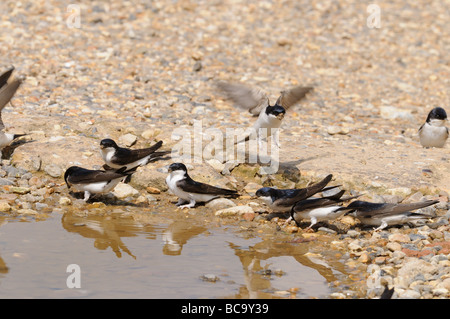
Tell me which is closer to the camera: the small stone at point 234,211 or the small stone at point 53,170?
the small stone at point 234,211

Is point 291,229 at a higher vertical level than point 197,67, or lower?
lower

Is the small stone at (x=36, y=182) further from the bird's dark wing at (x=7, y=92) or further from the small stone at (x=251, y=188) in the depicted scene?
the small stone at (x=251, y=188)

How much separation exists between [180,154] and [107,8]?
6517mm

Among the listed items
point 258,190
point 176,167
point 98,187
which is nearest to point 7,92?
point 98,187

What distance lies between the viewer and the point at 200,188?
7.63 m

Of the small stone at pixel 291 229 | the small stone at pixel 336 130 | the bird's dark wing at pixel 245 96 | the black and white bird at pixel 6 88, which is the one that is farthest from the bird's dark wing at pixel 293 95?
the black and white bird at pixel 6 88

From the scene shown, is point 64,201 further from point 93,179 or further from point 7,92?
point 7,92

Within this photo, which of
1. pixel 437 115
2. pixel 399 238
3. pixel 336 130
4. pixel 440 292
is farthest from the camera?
pixel 336 130

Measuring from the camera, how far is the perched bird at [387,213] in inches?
276

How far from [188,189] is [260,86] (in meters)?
4.83

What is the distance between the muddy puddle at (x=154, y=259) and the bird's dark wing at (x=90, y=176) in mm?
365

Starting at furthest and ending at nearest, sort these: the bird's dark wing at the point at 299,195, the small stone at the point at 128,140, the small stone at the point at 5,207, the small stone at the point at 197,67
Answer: the small stone at the point at 197,67, the small stone at the point at 128,140, the bird's dark wing at the point at 299,195, the small stone at the point at 5,207

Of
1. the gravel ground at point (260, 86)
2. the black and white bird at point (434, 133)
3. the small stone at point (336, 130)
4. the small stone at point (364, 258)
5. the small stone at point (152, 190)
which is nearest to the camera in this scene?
the small stone at point (364, 258)
